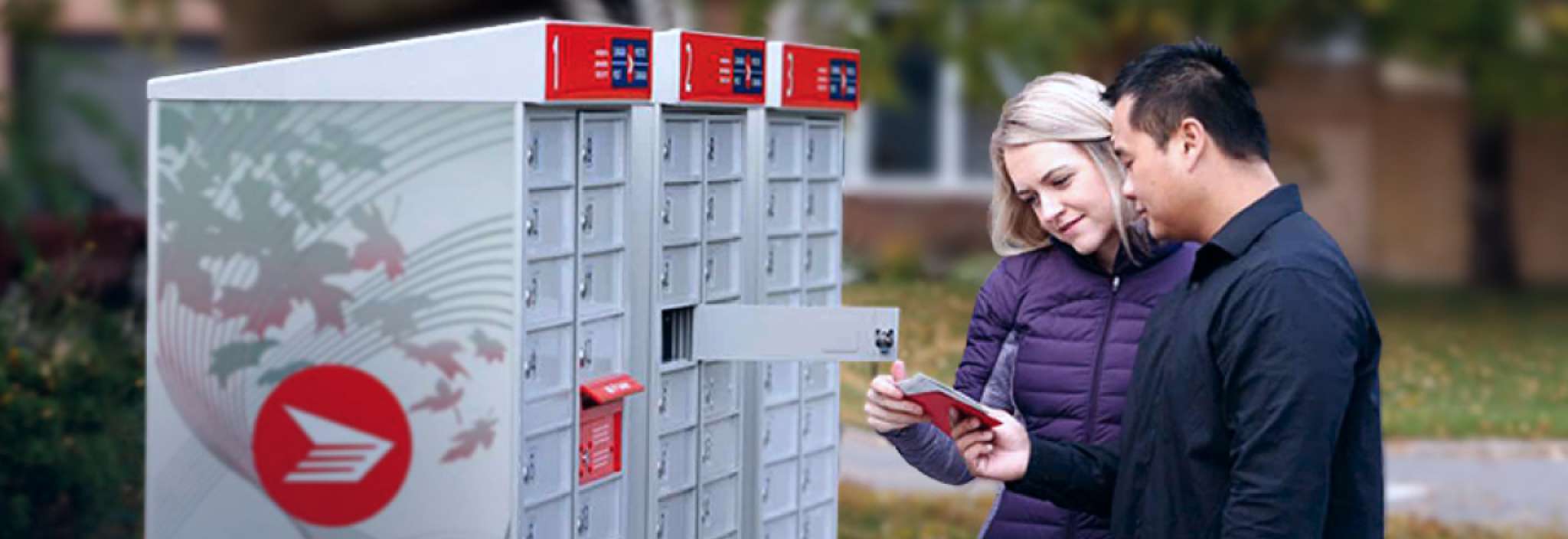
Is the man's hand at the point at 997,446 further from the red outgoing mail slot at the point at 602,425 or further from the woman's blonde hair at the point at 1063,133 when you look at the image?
the red outgoing mail slot at the point at 602,425

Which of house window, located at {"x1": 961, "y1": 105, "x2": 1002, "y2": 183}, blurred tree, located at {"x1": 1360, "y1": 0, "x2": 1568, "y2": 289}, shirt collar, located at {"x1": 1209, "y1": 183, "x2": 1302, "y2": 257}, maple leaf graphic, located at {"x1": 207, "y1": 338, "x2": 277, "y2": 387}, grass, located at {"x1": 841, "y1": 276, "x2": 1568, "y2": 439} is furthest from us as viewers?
house window, located at {"x1": 961, "y1": 105, "x2": 1002, "y2": 183}

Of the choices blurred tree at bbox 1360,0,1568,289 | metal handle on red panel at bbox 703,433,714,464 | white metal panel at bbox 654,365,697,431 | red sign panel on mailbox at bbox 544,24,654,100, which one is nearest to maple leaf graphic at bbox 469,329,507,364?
red sign panel on mailbox at bbox 544,24,654,100

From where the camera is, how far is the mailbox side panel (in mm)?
4074

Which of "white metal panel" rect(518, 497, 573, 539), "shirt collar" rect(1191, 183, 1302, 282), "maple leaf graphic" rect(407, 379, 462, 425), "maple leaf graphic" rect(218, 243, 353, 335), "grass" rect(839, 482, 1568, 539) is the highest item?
"shirt collar" rect(1191, 183, 1302, 282)

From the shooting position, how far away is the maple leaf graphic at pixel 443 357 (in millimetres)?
4117

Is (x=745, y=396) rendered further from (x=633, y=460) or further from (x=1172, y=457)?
(x=1172, y=457)

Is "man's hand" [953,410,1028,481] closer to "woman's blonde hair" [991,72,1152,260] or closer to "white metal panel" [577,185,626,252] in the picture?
"woman's blonde hair" [991,72,1152,260]

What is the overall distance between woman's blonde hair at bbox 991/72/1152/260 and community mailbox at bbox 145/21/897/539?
0.61m

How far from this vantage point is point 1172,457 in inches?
128

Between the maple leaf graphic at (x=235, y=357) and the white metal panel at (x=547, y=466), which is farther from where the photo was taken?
the maple leaf graphic at (x=235, y=357)

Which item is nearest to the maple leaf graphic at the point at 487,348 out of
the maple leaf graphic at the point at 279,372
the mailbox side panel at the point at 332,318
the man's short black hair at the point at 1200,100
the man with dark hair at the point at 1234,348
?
the mailbox side panel at the point at 332,318

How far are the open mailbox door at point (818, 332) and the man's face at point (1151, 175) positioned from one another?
1.26 meters

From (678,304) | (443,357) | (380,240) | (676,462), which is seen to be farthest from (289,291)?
(676,462)

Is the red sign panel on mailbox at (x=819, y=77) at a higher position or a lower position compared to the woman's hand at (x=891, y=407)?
higher
